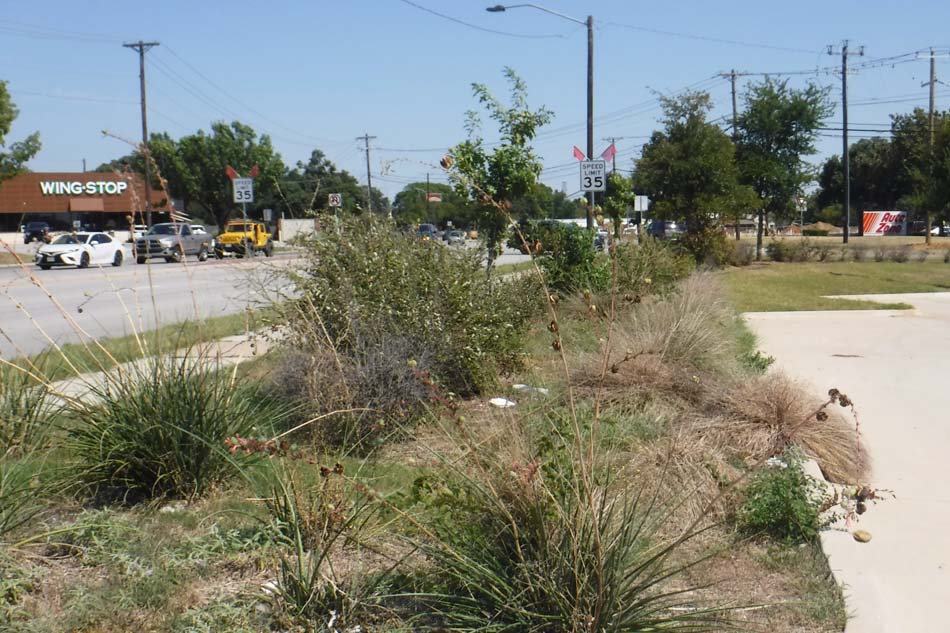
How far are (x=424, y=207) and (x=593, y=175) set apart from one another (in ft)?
30.2

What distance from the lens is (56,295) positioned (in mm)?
Result: 20641

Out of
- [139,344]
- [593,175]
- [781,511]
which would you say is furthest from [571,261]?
[781,511]

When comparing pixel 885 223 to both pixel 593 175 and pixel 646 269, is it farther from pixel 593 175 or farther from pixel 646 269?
pixel 646 269

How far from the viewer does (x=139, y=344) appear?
18.0 feet

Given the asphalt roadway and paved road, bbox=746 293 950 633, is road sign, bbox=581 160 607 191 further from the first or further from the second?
the asphalt roadway

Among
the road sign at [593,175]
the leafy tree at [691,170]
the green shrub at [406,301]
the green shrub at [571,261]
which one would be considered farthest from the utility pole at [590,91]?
the green shrub at [406,301]

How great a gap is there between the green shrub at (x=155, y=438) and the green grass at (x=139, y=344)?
11.9 inches

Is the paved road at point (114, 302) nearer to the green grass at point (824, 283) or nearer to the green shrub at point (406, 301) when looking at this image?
the green shrub at point (406, 301)

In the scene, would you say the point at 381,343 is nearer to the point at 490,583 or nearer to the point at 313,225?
the point at 313,225

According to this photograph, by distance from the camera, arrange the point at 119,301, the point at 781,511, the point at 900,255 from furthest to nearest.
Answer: the point at 900,255 → the point at 119,301 → the point at 781,511

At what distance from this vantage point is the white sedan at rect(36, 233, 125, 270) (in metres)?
32.9

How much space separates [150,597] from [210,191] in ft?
196

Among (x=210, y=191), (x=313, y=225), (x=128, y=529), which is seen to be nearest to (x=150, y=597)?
(x=128, y=529)

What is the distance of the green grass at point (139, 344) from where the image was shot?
5840mm
